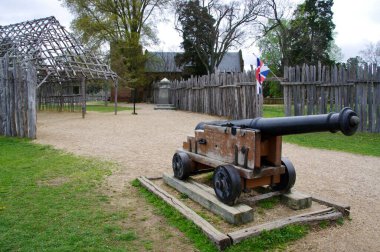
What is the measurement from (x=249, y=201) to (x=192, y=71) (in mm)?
38875

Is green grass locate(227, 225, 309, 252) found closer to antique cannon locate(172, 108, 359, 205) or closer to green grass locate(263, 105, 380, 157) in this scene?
antique cannon locate(172, 108, 359, 205)

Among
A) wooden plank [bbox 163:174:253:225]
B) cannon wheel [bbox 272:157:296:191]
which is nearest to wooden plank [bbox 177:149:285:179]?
cannon wheel [bbox 272:157:296:191]

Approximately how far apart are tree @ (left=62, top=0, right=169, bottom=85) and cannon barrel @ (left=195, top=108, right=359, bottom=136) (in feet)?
103

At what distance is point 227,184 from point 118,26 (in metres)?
36.0

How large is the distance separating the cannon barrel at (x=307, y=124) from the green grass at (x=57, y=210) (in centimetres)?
180

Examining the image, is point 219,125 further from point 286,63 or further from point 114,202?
point 286,63

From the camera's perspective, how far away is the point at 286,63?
37.8 metres

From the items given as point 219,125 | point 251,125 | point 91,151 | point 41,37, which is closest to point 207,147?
point 219,125

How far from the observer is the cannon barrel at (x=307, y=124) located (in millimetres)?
3086

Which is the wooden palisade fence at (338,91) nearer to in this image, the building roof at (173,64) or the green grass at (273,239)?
the green grass at (273,239)

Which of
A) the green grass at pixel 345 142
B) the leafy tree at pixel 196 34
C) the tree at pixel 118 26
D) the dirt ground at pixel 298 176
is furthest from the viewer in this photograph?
the leafy tree at pixel 196 34

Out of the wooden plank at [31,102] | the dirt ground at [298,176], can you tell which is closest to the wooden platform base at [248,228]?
the dirt ground at [298,176]

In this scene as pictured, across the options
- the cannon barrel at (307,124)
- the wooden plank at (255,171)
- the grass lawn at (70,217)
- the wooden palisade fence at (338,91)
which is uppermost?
the wooden palisade fence at (338,91)

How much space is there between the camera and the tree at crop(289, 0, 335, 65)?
124ft
